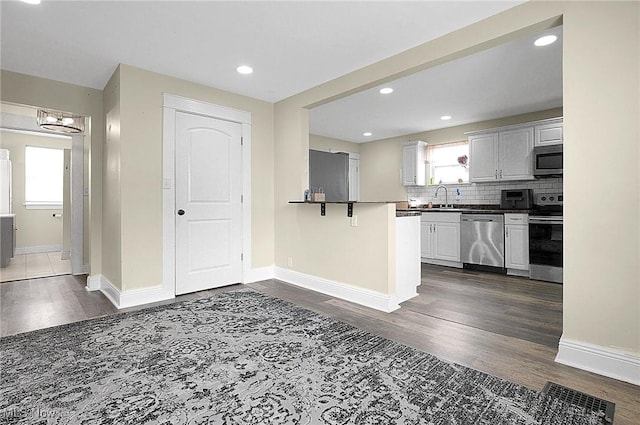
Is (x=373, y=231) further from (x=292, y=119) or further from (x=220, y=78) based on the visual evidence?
(x=220, y=78)

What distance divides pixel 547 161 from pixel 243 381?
4980 millimetres

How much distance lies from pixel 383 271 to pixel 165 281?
2.40 m

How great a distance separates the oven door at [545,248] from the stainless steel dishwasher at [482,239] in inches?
16.6

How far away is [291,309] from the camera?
323 cm

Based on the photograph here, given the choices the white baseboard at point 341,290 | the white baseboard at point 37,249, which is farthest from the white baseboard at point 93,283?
the white baseboard at point 37,249

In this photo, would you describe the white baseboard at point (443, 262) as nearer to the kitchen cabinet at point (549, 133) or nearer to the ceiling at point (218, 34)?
the kitchen cabinet at point (549, 133)

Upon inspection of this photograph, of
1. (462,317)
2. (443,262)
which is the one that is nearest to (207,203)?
(462,317)

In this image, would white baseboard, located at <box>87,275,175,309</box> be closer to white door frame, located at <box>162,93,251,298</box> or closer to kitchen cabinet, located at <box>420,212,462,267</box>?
white door frame, located at <box>162,93,251,298</box>

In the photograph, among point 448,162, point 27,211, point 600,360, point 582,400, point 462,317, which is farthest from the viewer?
point 27,211

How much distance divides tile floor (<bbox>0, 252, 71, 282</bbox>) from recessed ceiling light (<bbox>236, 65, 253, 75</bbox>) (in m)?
4.12

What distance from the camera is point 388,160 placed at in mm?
7188

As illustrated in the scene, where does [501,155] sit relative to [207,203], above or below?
above

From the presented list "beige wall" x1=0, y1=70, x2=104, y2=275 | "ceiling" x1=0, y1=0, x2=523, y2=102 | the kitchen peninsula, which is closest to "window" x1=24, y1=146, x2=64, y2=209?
"beige wall" x1=0, y1=70, x2=104, y2=275

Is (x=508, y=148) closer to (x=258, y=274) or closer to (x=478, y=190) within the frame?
(x=478, y=190)
